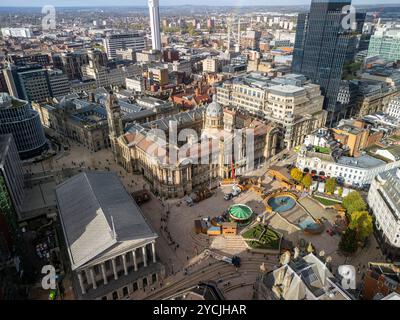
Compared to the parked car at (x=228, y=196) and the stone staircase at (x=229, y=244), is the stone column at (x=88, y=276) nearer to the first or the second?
the stone staircase at (x=229, y=244)

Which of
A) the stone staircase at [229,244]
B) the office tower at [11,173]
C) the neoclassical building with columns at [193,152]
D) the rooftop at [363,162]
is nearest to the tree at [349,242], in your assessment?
the stone staircase at [229,244]

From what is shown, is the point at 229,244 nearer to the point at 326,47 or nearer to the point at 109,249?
the point at 109,249

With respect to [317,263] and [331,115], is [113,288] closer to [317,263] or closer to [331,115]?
[317,263]

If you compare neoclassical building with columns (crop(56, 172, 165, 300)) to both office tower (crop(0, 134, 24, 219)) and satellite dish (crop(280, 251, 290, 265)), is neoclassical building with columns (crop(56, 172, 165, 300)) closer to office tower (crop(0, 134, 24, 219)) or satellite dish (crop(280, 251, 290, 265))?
office tower (crop(0, 134, 24, 219))

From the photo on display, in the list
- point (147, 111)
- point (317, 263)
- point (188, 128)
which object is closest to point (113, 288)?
point (317, 263)

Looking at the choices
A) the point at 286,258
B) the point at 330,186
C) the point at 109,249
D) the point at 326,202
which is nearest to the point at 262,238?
the point at 286,258
